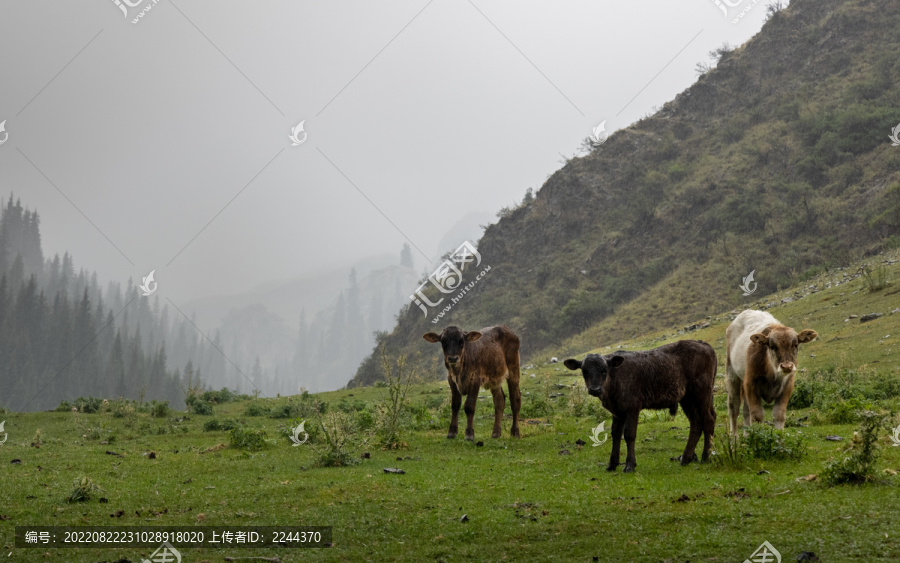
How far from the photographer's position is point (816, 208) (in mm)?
54531

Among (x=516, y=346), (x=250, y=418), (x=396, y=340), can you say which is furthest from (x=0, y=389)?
(x=516, y=346)

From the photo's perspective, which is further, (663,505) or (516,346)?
(516,346)

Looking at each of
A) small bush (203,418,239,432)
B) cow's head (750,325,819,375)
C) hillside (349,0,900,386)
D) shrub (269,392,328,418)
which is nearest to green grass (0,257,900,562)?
small bush (203,418,239,432)

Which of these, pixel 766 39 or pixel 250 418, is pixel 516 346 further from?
pixel 766 39

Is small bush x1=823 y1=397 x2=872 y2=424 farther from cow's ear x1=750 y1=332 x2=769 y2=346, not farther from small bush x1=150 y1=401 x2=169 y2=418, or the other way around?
small bush x1=150 y1=401 x2=169 y2=418

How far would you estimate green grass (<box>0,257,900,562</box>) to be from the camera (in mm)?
7012

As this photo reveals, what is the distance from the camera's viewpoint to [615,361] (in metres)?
10.9

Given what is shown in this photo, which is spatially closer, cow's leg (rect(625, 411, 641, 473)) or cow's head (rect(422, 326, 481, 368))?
cow's leg (rect(625, 411, 641, 473))

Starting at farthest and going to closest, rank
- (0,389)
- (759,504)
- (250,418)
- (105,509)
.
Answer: (0,389), (250,418), (105,509), (759,504)

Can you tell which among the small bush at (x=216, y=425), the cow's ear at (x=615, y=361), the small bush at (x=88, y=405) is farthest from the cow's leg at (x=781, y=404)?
the small bush at (x=88, y=405)

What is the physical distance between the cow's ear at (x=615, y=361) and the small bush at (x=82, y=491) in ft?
28.1

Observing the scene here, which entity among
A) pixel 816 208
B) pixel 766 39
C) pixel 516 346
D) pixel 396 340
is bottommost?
pixel 516 346

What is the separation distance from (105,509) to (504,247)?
71755mm

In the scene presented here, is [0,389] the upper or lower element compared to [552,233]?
lower
